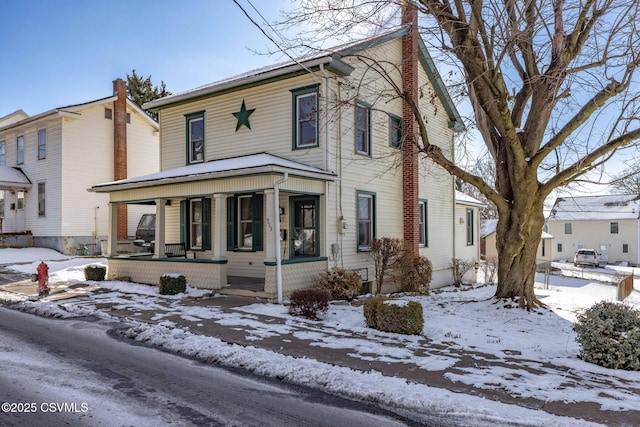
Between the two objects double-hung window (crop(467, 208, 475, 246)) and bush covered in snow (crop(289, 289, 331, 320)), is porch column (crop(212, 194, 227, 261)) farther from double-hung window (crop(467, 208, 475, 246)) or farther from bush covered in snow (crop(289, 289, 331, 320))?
double-hung window (crop(467, 208, 475, 246))

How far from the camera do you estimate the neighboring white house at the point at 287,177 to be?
1190 cm

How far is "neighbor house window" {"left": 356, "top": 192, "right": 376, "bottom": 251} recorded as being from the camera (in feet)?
46.5

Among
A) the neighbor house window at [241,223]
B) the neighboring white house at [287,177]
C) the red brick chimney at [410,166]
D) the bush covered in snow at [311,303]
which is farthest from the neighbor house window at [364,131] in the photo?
the bush covered in snow at [311,303]

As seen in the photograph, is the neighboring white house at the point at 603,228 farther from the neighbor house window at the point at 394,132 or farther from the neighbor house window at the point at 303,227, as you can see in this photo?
the neighbor house window at the point at 303,227

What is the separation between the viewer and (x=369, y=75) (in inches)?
585

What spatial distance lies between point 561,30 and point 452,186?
10.3 m

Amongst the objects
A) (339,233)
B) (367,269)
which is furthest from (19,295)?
(367,269)

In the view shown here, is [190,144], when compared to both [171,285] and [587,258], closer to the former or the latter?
[171,285]

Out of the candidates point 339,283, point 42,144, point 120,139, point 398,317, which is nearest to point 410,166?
point 339,283

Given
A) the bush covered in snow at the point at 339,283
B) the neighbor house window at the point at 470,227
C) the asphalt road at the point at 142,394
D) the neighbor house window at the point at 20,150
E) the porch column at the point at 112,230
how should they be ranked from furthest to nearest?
the neighbor house window at the point at 20,150 < the neighbor house window at the point at 470,227 < the porch column at the point at 112,230 < the bush covered in snow at the point at 339,283 < the asphalt road at the point at 142,394

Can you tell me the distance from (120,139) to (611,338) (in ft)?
81.0

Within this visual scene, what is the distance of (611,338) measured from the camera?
21.4 feet

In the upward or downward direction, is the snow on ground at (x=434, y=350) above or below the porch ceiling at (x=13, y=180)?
below

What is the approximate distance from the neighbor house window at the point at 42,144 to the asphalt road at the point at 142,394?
19.8 meters
